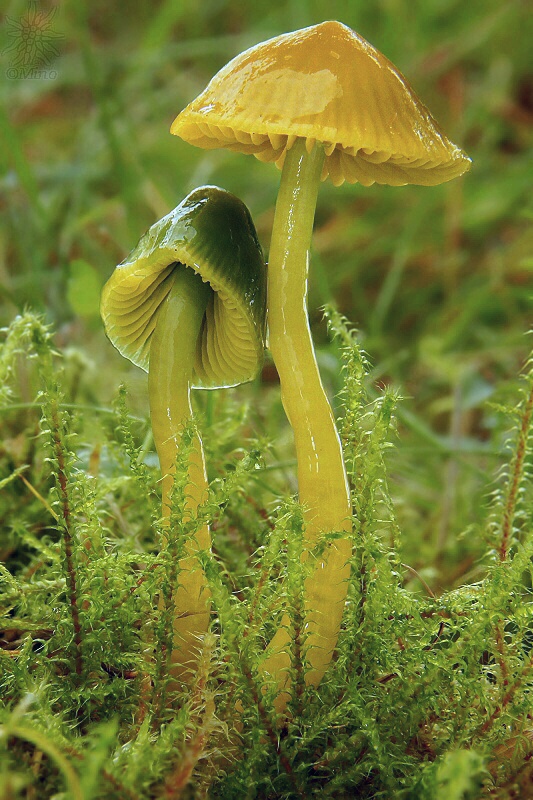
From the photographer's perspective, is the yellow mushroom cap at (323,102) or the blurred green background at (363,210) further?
the blurred green background at (363,210)

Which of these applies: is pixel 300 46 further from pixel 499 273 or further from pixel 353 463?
pixel 499 273

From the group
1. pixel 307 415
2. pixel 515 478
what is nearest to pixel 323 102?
pixel 307 415

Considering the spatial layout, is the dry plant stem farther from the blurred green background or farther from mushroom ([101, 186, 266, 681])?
mushroom ([101, 186, 266, 681])

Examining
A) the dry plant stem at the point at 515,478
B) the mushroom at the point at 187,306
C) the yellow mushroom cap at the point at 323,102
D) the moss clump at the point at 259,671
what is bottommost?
the moss clump at the point at 259,671

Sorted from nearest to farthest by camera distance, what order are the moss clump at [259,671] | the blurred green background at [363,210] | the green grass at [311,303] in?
the moss clump at [259,671] < the green grass at [311,303] < the blurred green background at [363,210]

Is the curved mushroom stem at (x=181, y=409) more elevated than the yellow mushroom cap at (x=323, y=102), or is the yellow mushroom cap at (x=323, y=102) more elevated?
the yellow mushroom cap at (x=323, y=102)

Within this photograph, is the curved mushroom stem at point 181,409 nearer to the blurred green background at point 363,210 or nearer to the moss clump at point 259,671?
the moss clump at point 259,671

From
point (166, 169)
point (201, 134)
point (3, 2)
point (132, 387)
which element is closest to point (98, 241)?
point (166, 169)

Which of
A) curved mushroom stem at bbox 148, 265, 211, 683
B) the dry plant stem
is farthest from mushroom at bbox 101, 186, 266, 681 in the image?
the dry plant stem

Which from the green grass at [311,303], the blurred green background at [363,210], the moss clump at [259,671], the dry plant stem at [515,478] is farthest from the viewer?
the blurred green background at [363,210]

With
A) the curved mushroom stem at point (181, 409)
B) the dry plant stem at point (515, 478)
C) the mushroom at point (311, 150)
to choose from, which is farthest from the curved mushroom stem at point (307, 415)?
the dry plant stem at point (515, 478)
